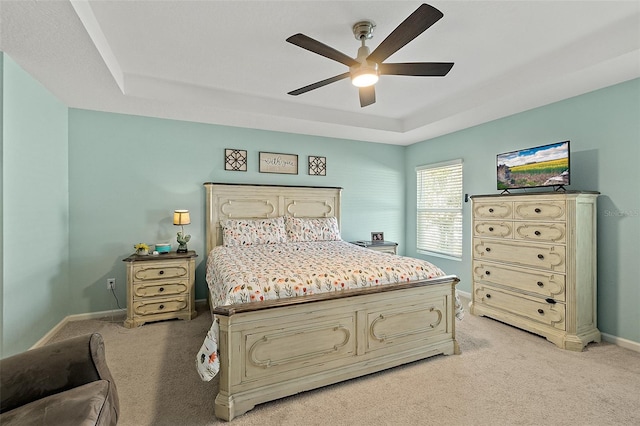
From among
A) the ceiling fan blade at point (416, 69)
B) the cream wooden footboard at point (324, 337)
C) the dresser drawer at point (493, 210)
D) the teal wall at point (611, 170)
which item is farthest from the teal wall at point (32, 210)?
the teal wall at point (611, 170)

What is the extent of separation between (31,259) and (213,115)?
2.37 meters

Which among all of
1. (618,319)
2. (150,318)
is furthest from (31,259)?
(618,319)

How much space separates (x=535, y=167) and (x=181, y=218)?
4.15m

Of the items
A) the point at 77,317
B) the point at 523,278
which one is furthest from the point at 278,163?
the point at 523,278

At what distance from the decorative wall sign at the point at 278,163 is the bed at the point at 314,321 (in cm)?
170

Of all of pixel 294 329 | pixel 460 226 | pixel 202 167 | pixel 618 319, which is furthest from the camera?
pixel 460 226

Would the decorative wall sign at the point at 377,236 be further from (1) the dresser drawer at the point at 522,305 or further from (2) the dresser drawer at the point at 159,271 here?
(2) the dresser drawer at the point at 159,271

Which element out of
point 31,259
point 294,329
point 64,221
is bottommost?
point 294,329

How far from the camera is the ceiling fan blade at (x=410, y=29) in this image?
170 cm

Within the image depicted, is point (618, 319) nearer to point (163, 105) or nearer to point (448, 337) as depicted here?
point (448, 337)

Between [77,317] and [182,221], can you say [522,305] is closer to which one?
[182,221]

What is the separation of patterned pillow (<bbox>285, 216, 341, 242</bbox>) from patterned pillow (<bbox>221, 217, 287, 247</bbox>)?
15cm

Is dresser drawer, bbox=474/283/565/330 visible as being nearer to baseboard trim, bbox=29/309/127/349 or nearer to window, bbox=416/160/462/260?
window, bbox=416/160/462/260

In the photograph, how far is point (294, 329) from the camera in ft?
6.90
